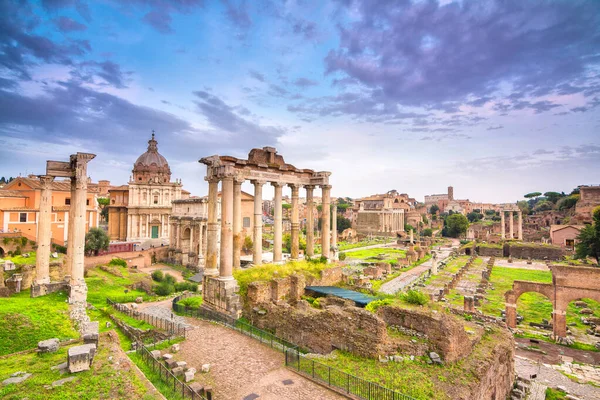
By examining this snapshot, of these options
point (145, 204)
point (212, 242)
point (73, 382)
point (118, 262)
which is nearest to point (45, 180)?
point (212, 242)

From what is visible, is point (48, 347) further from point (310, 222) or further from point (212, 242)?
point (310, 222)

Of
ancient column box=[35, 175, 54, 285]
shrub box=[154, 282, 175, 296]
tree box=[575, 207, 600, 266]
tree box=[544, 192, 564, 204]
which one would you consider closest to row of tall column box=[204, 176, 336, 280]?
ancient column box=[35, 175, 54, 285]

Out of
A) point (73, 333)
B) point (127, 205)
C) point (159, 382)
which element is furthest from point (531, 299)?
point (127, 205)

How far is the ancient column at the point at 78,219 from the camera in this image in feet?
55.8

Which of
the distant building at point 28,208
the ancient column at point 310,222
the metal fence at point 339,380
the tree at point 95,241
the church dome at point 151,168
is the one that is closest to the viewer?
the metal fence at point 339,380

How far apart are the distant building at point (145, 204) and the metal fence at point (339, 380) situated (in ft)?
150

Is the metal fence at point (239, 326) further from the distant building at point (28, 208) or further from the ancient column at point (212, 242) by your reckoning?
the distant building at point (28, 208)

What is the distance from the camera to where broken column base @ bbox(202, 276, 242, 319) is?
16266 millimetres

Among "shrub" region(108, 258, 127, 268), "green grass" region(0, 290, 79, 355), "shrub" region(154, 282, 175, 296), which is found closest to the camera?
"green grass" region(0, 290, 79, 355)

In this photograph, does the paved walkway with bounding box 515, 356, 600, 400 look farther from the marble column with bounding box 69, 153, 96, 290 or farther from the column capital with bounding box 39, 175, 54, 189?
the column capital with bounding box 39, 175, 54, 189

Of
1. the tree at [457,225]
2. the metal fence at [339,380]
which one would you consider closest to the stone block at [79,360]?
the metal fence at [339,380]

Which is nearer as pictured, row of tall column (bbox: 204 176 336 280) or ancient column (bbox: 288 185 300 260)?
row of tall column (bbox: 204 176 336 280)

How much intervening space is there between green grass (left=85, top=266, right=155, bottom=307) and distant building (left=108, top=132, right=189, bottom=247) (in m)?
19.4

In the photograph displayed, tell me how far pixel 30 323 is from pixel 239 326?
8.14 metres
